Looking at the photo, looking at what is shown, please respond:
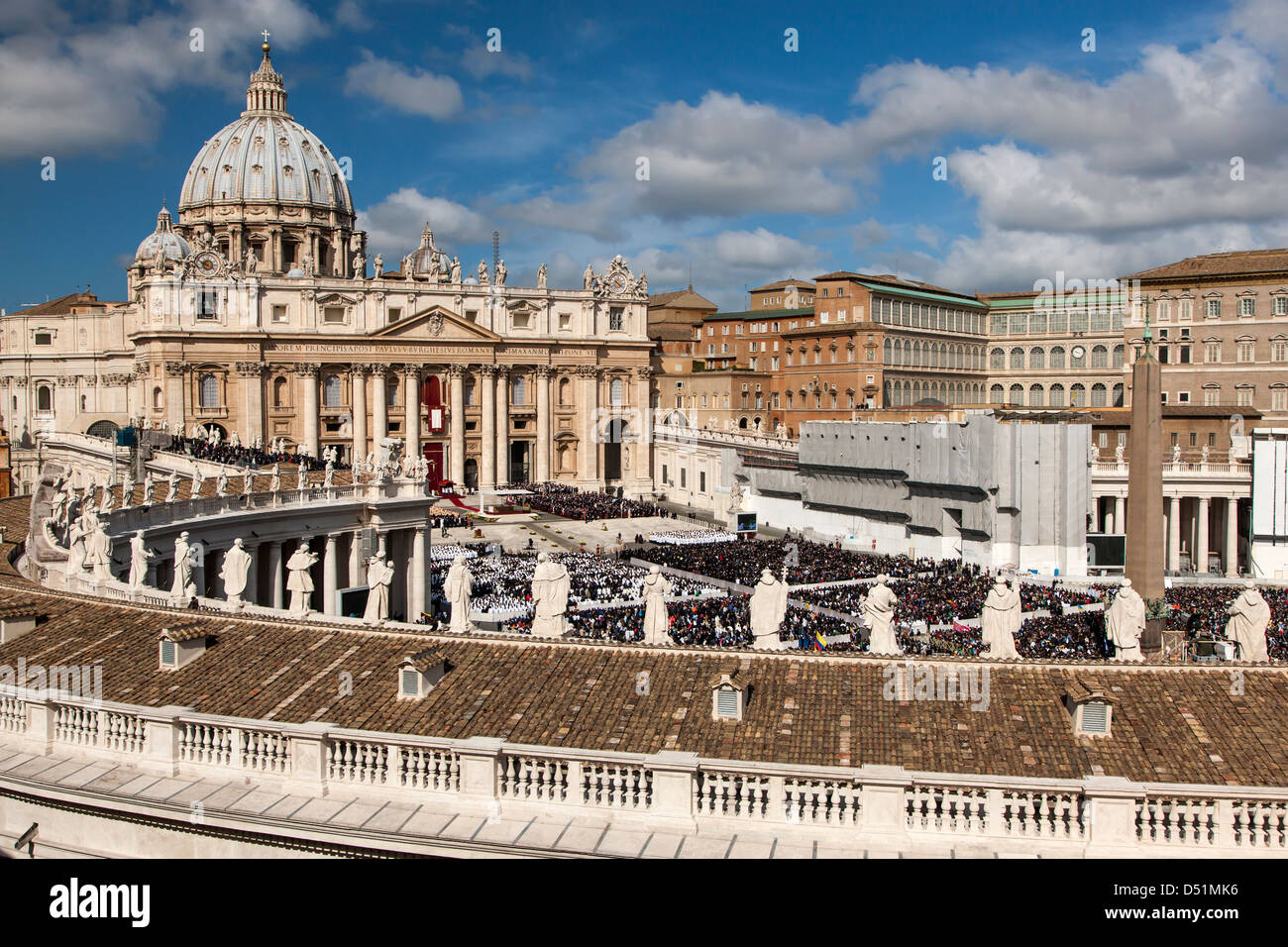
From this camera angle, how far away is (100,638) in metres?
19.6

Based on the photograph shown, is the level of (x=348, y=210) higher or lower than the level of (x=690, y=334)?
higher

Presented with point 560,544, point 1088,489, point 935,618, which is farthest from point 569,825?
point 560,544

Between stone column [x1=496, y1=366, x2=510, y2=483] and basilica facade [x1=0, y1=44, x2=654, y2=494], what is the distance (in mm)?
177

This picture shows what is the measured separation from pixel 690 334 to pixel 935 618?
3839 inches

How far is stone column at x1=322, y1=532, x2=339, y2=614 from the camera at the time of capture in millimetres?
46719

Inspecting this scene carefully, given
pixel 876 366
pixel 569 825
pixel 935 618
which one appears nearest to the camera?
pixel 569 825

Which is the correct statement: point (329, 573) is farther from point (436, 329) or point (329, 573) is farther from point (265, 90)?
point (265, 90)

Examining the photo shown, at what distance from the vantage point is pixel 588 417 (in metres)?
114

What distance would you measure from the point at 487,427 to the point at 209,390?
24.8 m

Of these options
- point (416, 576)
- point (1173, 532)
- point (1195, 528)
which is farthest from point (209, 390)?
point (1195, 528)

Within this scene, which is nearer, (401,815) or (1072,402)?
(401,815)

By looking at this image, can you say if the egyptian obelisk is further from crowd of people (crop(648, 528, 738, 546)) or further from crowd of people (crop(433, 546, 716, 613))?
crowd of people (crop(648, 528, 738, 546))

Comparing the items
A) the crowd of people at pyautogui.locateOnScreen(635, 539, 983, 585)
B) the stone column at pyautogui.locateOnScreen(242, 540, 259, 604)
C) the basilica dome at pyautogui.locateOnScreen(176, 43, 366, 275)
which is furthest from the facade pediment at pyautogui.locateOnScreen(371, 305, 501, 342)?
the stone column at pyautogui.locateOnScreen(242, 540, 259, 604)
